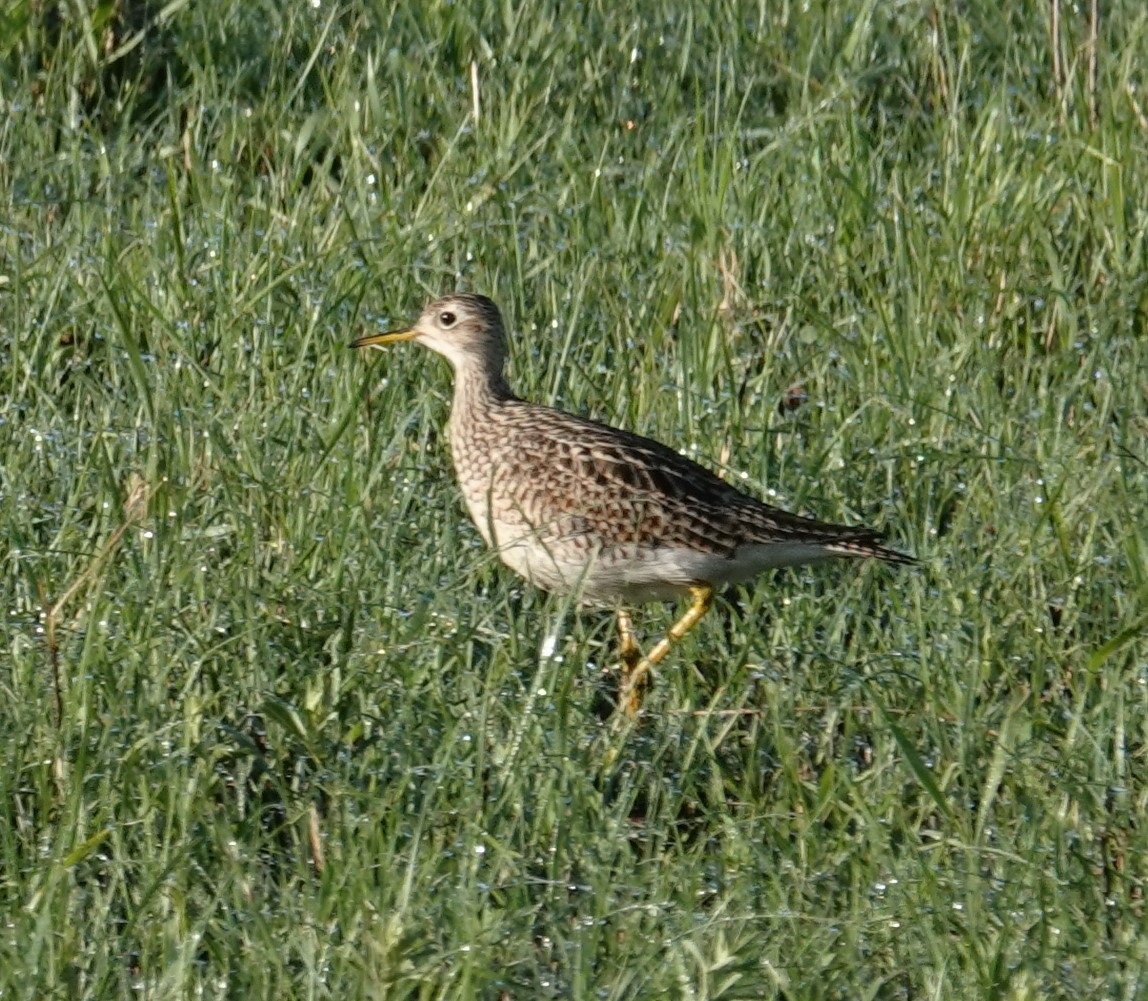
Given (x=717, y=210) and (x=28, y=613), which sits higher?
(x=717, y=210)

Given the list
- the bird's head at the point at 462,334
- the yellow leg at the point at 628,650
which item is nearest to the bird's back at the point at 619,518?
the yellow leg at the point at 628,650

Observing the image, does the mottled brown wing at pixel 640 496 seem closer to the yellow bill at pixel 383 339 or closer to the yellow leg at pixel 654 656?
the yellow leg at pixel 654 656

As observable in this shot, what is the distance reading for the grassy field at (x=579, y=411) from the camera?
4395 millimetres

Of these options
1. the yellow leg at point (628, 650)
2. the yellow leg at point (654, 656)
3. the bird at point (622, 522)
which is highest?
the bird at point (622, 522)

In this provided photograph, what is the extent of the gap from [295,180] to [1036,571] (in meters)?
2.77

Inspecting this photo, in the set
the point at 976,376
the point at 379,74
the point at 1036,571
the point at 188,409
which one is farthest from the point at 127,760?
the point at 379,74

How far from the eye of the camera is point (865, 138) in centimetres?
782

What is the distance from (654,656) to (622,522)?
0.51 m

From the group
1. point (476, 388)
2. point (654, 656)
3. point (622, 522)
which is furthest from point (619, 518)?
point (476, 388)

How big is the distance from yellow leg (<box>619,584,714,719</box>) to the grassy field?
53 millimetres

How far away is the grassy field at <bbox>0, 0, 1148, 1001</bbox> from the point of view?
4.39m

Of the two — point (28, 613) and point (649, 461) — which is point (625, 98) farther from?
point (28, 613)

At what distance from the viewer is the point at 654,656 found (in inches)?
217

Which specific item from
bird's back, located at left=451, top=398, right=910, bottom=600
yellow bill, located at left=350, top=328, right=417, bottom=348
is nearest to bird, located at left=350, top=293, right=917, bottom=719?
bird's back, located at left=451, top=398, right=910, bottom=600
